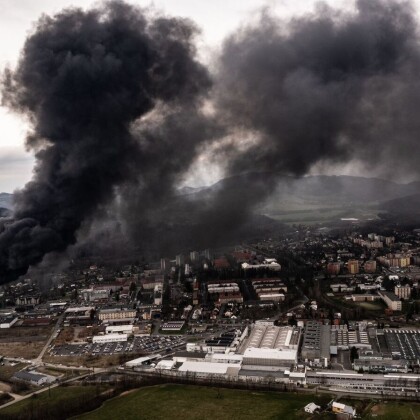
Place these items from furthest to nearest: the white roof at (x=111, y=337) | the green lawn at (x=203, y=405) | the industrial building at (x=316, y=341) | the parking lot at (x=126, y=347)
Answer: the white roof at (x=111, y=337) → the parking lot at (x=126, y=347) → the industrial building at (x=316, y=341) → the green lawn at (x=203, y=405)

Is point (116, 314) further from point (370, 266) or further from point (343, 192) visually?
point (343, 192)

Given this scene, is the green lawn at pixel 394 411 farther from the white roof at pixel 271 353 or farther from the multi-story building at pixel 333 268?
the multi-story building at pixel 333 268

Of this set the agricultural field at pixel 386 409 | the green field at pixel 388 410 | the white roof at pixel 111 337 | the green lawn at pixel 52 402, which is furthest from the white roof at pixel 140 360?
the green field at pixel 388 410

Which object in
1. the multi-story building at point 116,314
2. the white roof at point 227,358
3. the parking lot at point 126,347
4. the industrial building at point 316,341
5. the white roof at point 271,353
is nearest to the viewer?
the white roof at point 271,353

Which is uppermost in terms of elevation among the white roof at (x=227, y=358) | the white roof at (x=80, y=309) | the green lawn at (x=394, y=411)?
the white roof at (x=80, y=309)

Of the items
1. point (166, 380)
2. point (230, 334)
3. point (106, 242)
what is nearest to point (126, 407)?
point (166, 380)

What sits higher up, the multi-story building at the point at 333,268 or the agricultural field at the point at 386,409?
the multi-story building at the point at 333,268
